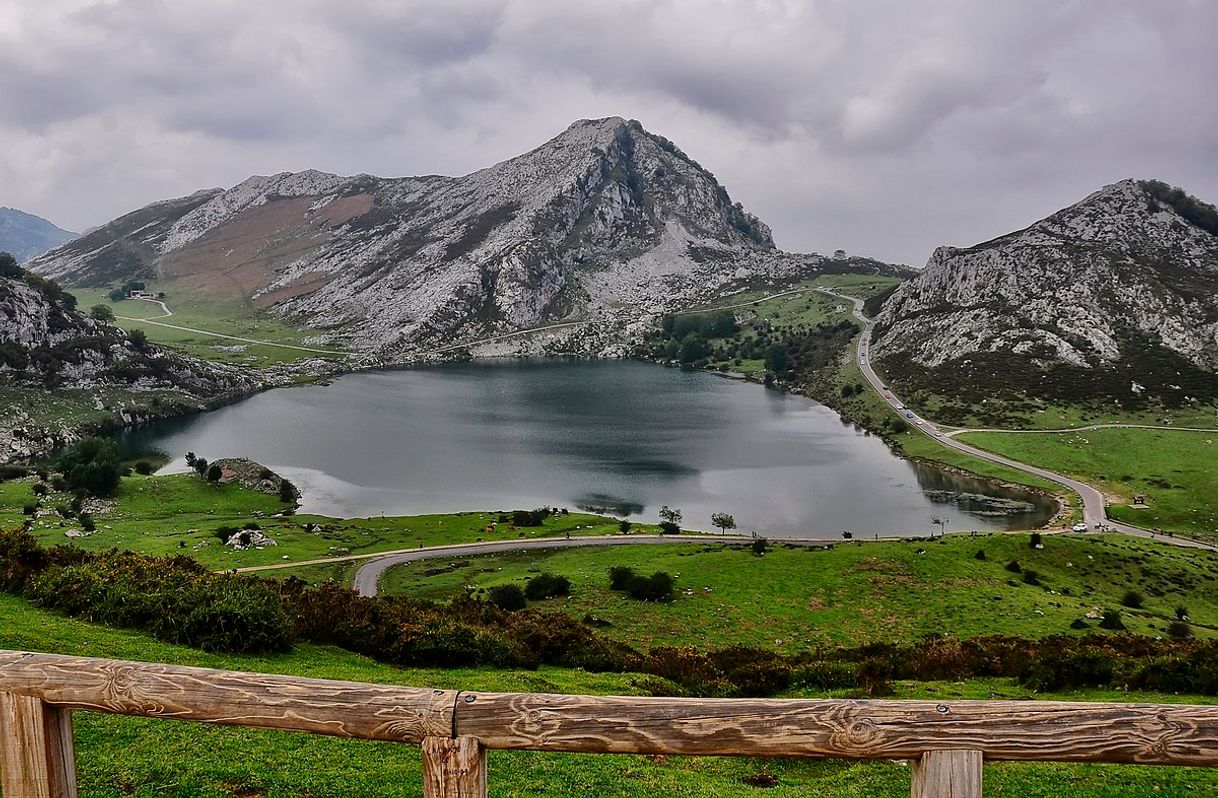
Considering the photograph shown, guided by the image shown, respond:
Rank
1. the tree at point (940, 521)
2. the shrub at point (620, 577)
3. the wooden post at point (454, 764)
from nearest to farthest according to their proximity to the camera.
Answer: the wooden post at point (454, 764) < the shrub at point (620, 577) < the tree at point (940, 521)

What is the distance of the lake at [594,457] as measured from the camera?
84375 mm

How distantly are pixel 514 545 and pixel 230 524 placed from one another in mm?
28897

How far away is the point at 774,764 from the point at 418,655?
12.8 metres

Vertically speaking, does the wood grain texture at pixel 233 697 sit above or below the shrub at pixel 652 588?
above

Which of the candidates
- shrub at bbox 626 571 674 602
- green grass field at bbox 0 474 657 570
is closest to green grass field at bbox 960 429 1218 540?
green grass field at bbox 0 474 657 570

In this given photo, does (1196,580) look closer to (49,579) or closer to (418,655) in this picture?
(418,655)

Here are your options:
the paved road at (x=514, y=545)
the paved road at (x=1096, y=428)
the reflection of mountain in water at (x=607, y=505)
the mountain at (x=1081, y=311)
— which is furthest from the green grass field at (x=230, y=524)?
the mountain at (x=1081, y=311)

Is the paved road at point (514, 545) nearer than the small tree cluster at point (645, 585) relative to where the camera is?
No

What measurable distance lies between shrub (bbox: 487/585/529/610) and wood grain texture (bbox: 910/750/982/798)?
129ft

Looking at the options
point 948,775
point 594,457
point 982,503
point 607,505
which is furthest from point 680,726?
point 594,457

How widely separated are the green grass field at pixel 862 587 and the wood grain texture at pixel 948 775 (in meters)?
32.7

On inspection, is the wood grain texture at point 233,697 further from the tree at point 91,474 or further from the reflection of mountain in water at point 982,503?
the reflection of mountain in water at point 982,503

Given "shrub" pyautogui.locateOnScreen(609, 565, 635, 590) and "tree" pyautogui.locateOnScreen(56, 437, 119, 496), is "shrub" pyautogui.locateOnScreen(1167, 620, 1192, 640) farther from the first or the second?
"tree" pyautogui.locateOnScreen(56, 437, 119, 496)

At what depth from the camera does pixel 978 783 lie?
4.77 m
